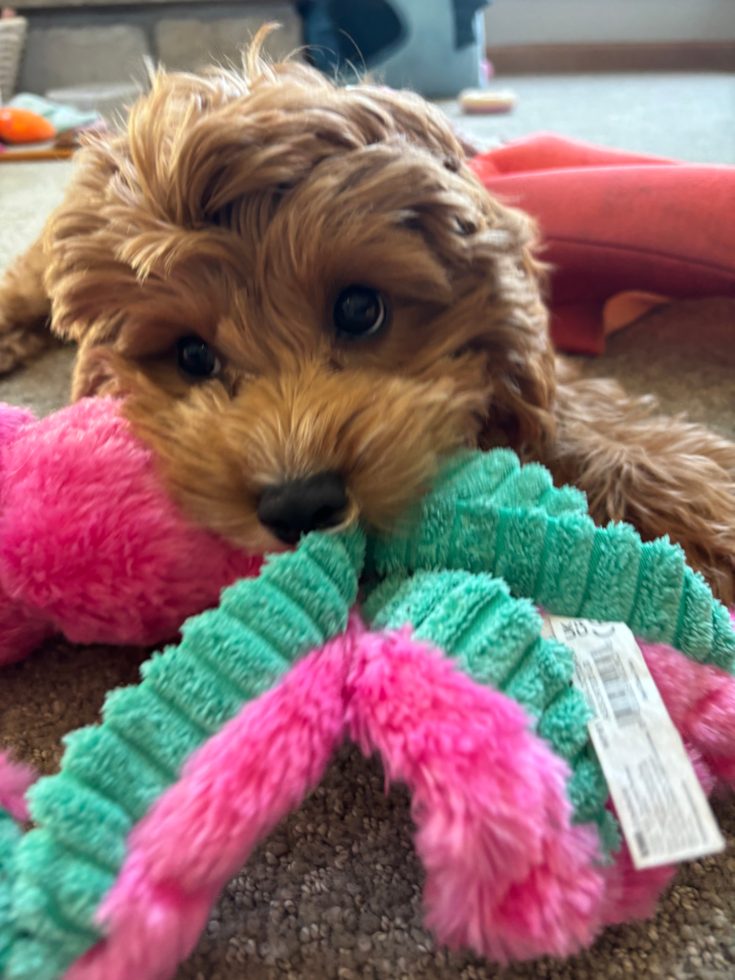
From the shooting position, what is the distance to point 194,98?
1.07 meters

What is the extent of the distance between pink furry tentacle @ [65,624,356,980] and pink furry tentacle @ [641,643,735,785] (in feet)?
1.01

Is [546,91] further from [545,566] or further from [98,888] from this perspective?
[98,888]

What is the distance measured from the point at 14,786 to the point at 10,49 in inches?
221

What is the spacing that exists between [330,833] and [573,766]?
290 millimetres

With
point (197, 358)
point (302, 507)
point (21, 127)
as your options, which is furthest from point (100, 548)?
point (21, 127)

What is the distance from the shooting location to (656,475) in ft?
3.93

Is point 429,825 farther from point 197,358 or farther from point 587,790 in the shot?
point 197,358

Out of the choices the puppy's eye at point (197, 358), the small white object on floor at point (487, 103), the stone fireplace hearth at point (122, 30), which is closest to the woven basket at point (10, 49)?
the stone fireplace hearth at point (122, 30)

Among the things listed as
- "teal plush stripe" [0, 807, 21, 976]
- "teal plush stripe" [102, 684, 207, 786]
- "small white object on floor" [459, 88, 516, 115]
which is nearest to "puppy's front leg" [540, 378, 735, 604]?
"teal plush stripe" [102, 684, 207, 786]

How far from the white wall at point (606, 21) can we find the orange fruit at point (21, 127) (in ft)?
14.8

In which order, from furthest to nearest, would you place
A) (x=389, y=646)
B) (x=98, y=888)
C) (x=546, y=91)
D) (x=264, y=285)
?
(x=546, y=91), (x=264, y=285), (x=389, y=646), (x=98, y=888)

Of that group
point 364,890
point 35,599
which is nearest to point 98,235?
point 35,599

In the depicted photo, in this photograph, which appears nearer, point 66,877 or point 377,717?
point 66,877

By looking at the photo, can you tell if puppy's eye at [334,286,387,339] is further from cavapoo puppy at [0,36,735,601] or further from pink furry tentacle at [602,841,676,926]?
pink furry tentacle at [602,841,676,926]
